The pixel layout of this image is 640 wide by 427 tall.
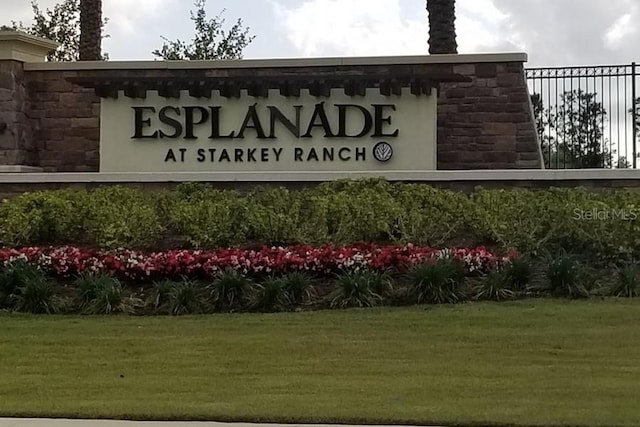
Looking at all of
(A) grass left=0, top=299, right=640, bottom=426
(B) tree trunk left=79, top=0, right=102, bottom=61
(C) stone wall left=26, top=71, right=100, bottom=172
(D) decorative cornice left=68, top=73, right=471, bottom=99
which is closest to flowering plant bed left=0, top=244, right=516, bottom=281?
(A) grass left=0, top=299, right=640, bottom=426

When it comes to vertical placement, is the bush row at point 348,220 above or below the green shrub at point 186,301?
above

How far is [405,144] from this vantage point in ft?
59.7

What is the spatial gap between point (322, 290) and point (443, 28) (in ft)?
27.4

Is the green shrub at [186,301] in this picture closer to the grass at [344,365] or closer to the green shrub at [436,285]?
the grass at [344,365]

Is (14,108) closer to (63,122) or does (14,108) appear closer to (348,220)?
(63,122)

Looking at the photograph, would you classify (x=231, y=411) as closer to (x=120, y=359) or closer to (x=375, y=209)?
(x=120, y=359)

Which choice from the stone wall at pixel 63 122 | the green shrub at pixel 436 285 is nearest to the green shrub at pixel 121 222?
the stone wall at pixel 63 122

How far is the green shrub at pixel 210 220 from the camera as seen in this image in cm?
1446

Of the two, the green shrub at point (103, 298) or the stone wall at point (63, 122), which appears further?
the stone wall at point (63, 122)

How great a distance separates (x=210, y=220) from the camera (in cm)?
1474

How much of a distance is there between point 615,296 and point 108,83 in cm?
1069

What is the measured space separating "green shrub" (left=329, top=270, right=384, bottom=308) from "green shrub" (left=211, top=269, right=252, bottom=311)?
109 cm

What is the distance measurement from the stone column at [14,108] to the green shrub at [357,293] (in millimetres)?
8732

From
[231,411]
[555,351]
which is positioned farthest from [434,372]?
[231,411]
